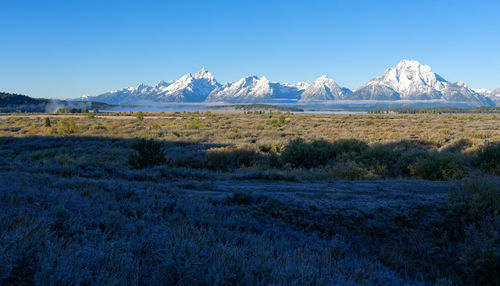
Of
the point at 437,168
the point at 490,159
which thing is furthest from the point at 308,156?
the point at 490,159

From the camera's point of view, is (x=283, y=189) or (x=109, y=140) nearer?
(x=283, y=189)

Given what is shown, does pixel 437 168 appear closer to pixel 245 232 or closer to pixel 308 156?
pixel 308 156

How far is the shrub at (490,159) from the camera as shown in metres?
11.1

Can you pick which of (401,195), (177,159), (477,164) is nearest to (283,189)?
(401,195)

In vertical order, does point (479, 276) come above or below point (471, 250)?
below

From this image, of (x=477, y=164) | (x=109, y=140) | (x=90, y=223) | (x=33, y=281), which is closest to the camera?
(x=33, y=281)

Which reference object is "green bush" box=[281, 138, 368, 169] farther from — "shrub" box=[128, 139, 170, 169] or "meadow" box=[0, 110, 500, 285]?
"shrub" box=[128, 139, 170, 169]

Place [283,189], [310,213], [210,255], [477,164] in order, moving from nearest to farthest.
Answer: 1. [210,255]
2. [310,213]
3. [283,189]
4. [477,164]

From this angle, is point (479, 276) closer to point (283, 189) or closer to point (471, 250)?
point (471, 250)

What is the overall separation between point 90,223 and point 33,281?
5.81 feet

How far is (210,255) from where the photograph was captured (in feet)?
10.2

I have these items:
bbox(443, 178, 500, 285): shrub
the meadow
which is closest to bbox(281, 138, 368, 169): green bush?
the meadow

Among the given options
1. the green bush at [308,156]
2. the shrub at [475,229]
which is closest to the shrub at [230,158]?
the green bush at [308,156]

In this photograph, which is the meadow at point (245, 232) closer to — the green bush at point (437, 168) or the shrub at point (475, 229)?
the shrub at point (475, 229)
